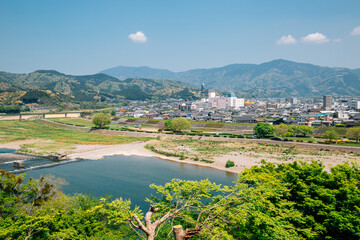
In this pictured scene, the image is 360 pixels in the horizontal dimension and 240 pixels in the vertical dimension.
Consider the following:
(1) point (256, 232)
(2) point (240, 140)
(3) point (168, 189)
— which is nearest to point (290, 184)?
(1) point (256, 232)

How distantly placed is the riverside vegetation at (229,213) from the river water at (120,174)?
36.3 feet

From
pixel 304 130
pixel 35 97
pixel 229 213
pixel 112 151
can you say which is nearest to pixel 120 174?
pixel 112 151

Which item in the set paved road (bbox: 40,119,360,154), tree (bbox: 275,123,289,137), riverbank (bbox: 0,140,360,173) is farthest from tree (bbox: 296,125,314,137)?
riverbank (bbox: 0,140,360,173)

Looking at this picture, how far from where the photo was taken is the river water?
28453 millimetres

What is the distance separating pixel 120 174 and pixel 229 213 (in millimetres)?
27999

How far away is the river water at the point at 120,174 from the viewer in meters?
28.5

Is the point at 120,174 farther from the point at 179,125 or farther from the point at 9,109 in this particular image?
the point at 9,109

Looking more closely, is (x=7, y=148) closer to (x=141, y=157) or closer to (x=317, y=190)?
(x=141, y=157)

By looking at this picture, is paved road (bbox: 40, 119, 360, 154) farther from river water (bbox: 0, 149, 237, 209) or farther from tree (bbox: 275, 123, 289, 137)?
river water (bbox: 0, 149, 237, 209)

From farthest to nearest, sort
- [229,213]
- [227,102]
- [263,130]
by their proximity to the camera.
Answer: [227,102] < [263,130] < [229,213]

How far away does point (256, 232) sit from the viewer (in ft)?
32.7

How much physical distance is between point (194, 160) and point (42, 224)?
32.2 m

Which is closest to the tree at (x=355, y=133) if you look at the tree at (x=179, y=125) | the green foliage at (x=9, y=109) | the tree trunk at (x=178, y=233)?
the tree at (x=179, y=125)

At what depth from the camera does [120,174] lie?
35.4m
